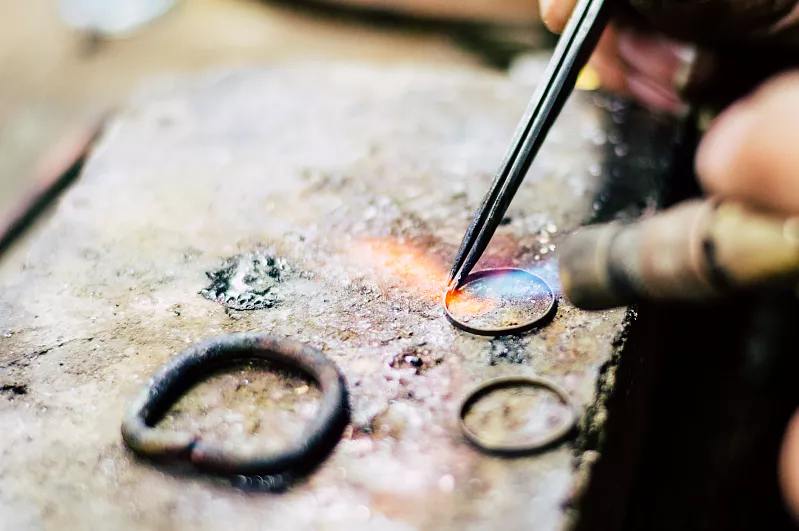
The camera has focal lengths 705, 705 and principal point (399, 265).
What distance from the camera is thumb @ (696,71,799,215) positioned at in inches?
55.3

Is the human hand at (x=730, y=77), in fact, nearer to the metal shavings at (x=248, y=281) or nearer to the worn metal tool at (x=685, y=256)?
the worn metal tool at (x=685, y=256)

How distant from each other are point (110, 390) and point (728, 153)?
5.03 feet

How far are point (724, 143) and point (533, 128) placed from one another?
538mm

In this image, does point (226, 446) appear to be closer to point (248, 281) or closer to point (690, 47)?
point (248, 281)

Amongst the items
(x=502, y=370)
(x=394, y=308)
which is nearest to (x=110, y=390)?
(x=394, y=308)

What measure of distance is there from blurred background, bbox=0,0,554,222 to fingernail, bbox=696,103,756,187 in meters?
2.19

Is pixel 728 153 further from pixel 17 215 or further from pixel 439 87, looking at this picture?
pixel 17 215

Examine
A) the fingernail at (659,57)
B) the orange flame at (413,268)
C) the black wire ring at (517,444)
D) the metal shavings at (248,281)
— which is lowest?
the metal shavings at (248,281)

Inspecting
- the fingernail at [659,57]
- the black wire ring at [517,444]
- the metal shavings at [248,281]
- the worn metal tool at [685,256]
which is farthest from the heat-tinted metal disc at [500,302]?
the fingernail at [659,57]

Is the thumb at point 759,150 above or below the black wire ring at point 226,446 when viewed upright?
above

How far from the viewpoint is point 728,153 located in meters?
1.72

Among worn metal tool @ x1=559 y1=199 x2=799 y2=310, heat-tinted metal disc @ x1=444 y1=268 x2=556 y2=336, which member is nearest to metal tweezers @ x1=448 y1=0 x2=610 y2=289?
heat-tinted metal disc @ x1=444 y1=268 x2=556 y2=336

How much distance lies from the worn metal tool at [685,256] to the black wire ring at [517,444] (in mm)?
213

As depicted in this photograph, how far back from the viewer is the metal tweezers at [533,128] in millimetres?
1657
